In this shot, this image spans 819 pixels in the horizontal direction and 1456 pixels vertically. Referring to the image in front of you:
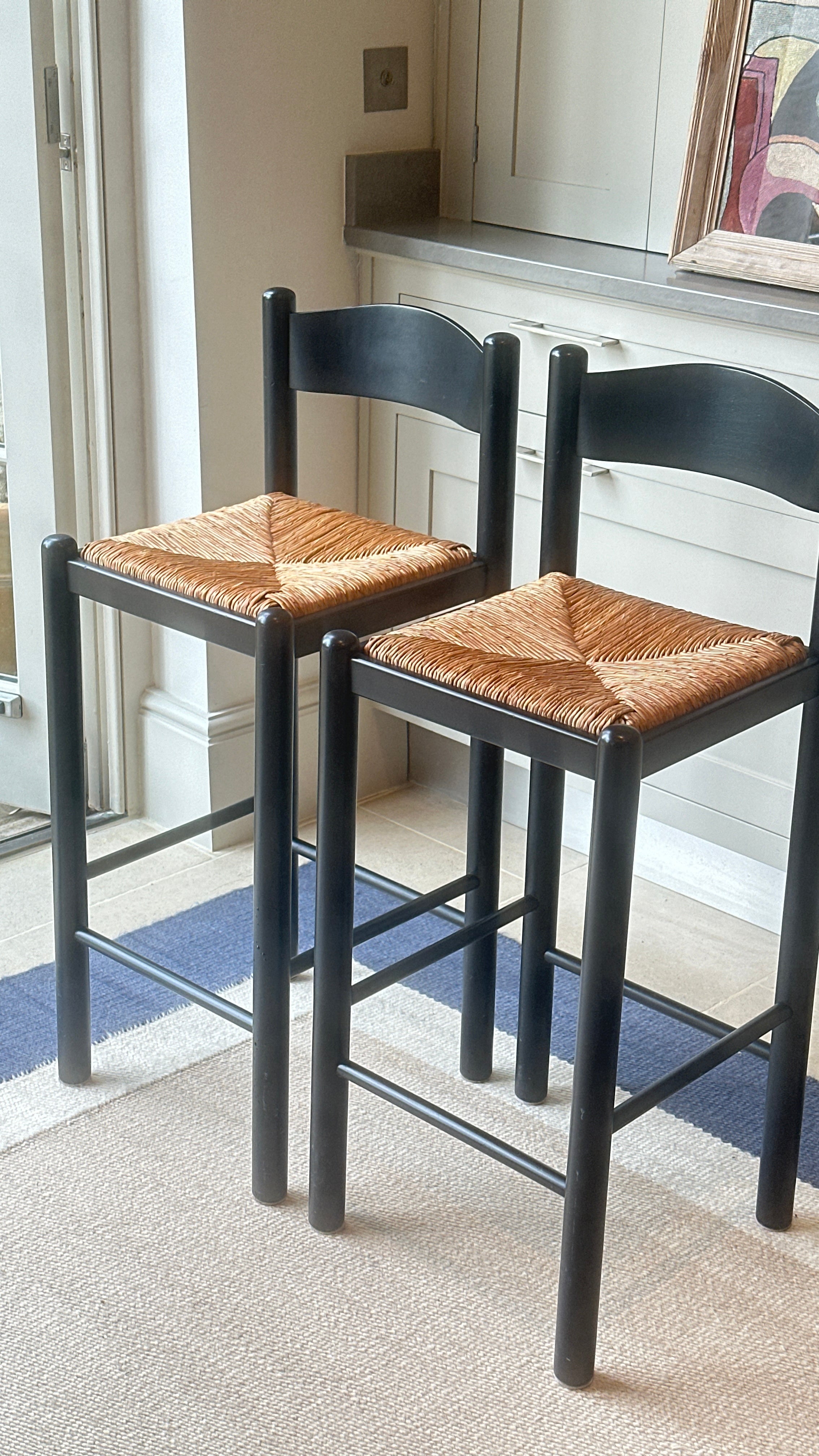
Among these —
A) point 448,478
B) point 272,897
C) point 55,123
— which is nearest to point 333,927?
point 272,897

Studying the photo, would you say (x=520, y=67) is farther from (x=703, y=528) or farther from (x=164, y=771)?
(x=164, y=771)

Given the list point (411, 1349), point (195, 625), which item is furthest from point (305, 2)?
point (411, 1349)

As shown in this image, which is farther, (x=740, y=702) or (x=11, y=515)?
(x=11, y=515)

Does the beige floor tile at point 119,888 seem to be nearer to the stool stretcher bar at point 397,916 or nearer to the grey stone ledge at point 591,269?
the stool stretcher bar at point 397,916

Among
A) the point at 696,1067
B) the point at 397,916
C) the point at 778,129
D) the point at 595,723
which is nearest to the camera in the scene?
the point at 595,723

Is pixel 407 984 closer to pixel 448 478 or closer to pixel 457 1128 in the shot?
pixel 457 1128

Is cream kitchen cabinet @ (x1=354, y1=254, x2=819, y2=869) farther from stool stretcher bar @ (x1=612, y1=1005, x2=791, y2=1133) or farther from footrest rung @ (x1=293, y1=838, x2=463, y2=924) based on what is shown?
stool stretcher bar @ (x1=612, y1=1005, x2=791, y2=1133)

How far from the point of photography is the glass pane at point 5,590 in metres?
2.61

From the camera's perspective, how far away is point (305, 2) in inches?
94.6

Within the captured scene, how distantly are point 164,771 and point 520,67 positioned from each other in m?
1.30

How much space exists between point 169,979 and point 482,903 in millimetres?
397

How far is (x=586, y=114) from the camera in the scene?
2.47 meters

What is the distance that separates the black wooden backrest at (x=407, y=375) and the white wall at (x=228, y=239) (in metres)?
0.46

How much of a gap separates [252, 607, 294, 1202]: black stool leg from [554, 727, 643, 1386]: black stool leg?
0.37m
